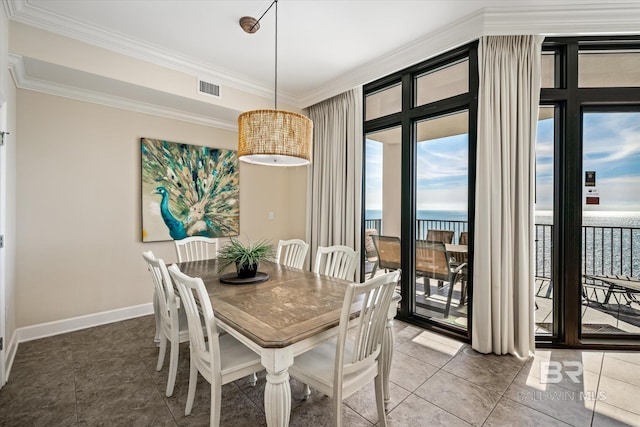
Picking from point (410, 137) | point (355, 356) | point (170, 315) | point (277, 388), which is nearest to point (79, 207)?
point (170, 315)

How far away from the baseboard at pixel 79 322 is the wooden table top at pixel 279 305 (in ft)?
5.04

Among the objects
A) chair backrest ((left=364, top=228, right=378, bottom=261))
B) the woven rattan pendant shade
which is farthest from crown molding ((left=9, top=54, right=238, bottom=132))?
chair backrest ((left=364, top=228, right=378, bottom=261))

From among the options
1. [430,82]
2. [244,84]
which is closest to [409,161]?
[430,82]

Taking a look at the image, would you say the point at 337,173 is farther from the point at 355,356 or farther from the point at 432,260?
the point at 355,356

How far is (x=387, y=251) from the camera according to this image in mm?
3508

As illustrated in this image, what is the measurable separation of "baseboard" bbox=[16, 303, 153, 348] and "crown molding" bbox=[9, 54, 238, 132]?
7.66 ft

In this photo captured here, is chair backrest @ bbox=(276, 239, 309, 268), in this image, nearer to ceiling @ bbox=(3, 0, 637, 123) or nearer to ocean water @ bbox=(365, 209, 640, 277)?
ceiling @ bbox=(3, 0, 637, 123)

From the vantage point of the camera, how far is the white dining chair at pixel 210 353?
1.46 m

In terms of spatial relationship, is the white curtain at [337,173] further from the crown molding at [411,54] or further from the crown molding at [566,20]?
the crown molding at [566,20]

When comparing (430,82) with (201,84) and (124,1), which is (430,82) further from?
(124,1)

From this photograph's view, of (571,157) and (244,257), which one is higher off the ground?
(571,157)

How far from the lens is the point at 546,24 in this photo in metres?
2.39

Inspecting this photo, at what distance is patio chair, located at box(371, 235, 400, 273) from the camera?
11.1 ft

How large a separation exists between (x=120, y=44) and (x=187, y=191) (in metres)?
1.66
